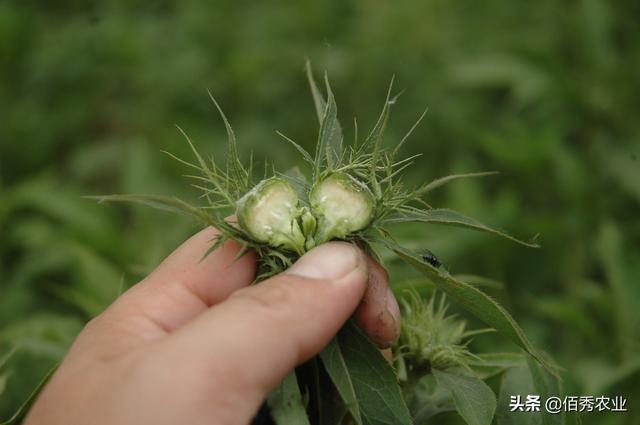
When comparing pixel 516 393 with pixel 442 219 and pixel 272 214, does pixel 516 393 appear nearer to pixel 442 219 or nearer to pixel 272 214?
pixel 442 219

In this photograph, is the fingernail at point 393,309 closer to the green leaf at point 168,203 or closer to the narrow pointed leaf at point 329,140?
the narrow pointed leaf at point 329,140

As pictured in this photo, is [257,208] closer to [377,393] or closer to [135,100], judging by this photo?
[377,393]

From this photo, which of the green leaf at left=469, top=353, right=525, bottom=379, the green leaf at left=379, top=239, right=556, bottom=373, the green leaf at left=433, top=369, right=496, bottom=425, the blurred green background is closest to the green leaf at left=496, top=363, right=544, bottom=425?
the green leaf at left=469, top=353, right=525, bottom=379

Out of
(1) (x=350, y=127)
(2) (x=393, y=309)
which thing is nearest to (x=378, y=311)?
(2) (x=393, y=309)

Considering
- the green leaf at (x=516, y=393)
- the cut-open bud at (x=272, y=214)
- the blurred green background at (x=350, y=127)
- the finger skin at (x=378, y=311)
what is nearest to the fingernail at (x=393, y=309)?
the finger skin at (x=378, y=311)

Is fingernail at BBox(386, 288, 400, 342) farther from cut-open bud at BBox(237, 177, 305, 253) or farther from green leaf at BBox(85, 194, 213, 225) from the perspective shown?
green leaf at BBox(85, 194, 213, 225)

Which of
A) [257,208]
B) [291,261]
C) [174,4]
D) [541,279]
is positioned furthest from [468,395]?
[174,4]
